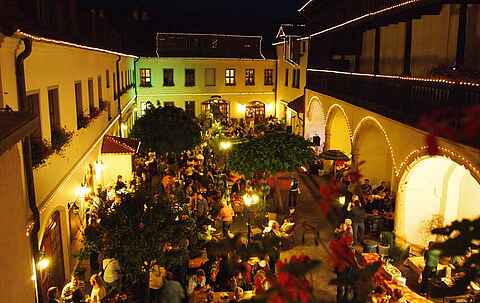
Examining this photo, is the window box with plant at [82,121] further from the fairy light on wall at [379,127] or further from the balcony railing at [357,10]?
the balcony railing at [357,10]

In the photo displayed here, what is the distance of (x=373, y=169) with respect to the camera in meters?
21.0

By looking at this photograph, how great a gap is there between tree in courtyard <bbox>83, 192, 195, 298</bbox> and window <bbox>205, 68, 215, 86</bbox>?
3264 cm

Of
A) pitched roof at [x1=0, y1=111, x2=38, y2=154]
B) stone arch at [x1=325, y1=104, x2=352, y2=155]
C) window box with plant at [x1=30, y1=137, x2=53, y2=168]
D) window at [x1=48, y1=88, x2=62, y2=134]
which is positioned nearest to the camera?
pitched roof at [x1=0, y1=111, x2=38, y2=154]

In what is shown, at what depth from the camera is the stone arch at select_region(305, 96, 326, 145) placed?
27208mm

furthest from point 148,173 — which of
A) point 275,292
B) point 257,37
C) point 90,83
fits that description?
point 257,37

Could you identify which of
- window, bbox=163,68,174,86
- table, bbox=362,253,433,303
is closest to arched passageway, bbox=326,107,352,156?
table, bbox=362,253,433,303

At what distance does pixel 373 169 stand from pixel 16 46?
50.6ft

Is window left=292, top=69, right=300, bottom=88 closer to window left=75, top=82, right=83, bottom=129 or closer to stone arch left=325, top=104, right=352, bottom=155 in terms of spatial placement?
stone arch left=325, top=104, right=352, bottom=155

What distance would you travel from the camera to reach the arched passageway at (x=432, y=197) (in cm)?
1421

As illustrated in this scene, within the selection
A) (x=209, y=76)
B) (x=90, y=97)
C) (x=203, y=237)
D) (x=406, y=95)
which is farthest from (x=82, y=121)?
(x=209, y=76)

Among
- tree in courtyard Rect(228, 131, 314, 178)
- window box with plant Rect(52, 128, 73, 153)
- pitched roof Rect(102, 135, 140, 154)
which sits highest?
window box with plant Rect(52, 128, 73, 153)

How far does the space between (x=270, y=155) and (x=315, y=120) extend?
45.1 feet

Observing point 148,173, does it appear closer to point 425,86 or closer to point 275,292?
point 425,86

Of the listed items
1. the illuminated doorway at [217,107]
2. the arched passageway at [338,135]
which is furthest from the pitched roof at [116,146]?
the illuminated doorway at [217,107]
